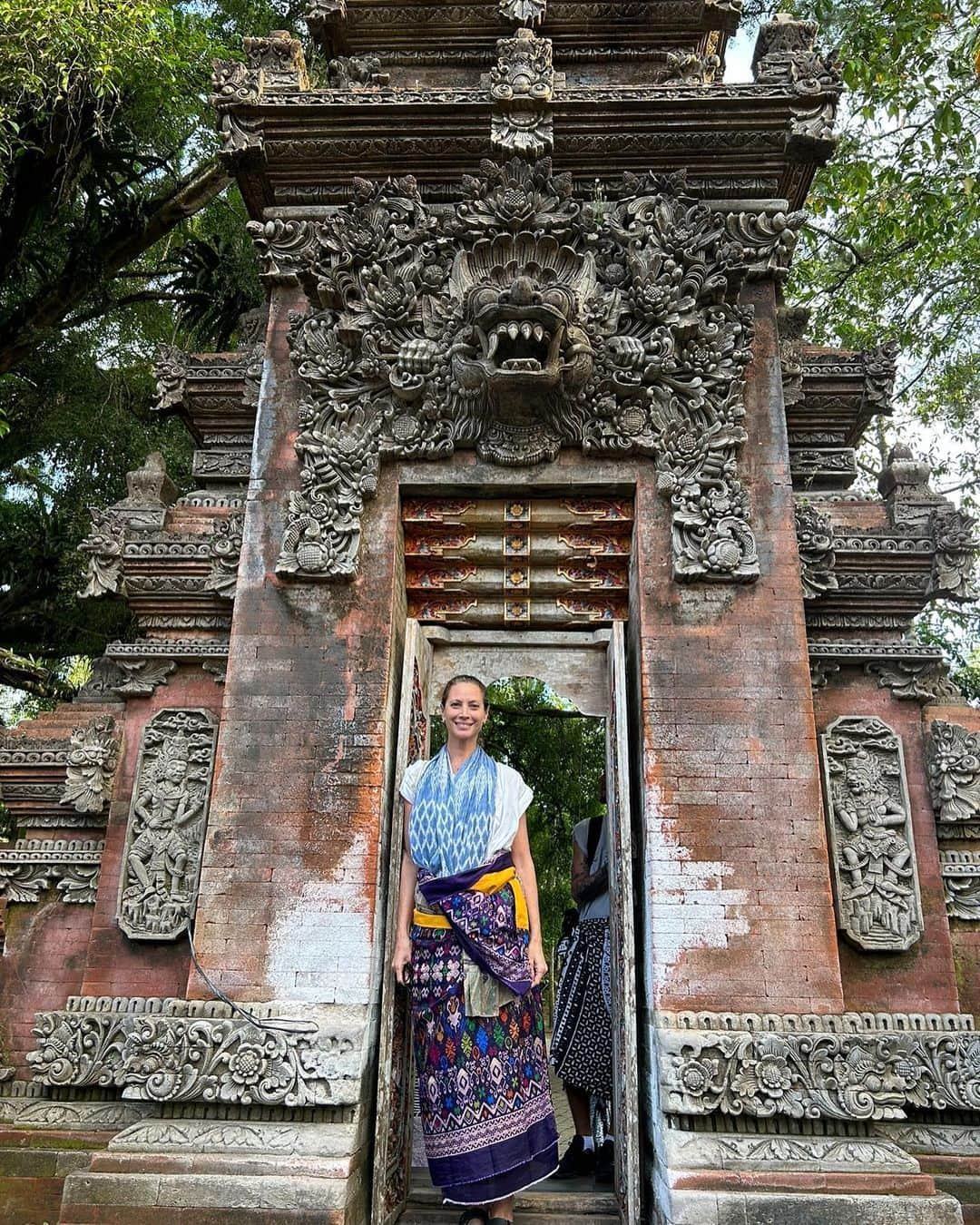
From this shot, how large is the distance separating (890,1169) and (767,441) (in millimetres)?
4140

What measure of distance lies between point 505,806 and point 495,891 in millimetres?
438

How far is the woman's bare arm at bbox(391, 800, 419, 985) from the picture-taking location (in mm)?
5078

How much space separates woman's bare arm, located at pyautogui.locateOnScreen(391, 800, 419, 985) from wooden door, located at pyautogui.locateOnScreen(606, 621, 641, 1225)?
1.16m

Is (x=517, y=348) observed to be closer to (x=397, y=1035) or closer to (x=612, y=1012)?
(x=612, y=1012)

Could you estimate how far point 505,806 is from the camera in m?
5.14

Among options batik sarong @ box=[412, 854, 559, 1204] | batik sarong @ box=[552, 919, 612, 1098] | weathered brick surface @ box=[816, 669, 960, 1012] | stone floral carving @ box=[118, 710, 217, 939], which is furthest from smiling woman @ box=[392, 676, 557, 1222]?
weathered brick surface @ box=[816, 669, 960, 1012]

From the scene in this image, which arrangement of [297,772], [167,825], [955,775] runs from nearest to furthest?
[297,772], [955,775], [167,825]

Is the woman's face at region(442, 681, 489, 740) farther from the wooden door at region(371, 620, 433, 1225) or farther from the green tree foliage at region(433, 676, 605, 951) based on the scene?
the green tree foliage at region(433, 676, 605, 951)

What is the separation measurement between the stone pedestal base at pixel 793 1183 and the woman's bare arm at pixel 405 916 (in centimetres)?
156

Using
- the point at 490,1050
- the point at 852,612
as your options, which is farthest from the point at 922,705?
the point at 490,1050

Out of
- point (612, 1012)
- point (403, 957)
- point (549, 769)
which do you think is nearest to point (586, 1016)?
point (612, 1012)

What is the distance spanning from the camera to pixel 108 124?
35.5 ft

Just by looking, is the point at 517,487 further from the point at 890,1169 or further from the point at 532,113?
the point at 890,1169

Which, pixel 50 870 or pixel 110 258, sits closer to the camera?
pixel 50 870
